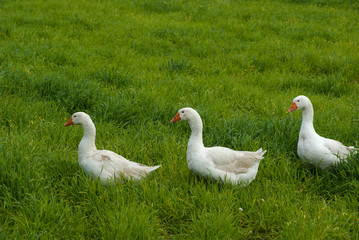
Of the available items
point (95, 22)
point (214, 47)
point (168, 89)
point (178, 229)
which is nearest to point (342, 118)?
point (168, 89)

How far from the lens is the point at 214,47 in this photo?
Answer: 8648mm

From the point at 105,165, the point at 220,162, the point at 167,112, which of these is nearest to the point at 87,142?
the point at 105,165

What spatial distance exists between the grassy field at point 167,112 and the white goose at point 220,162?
12cm

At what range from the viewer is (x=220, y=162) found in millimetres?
3740

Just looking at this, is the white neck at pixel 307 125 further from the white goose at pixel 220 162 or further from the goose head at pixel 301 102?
the white goose at pixel 220 162

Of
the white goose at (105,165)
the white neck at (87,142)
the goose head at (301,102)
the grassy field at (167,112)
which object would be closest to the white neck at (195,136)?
the grassy field at (167,112)

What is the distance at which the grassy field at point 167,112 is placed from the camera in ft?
10.4

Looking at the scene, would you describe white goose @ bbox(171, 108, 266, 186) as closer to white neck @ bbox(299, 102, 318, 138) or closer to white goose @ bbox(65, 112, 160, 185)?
white goose @ bbox(65, 112, 160, 185)

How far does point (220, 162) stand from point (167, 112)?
177 centimetres

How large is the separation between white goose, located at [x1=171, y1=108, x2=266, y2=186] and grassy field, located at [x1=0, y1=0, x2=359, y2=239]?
0.12 m

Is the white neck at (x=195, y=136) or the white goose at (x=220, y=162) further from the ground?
the white neck at (x=195, y=136)

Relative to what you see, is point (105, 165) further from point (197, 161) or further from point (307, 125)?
point (307, 125)

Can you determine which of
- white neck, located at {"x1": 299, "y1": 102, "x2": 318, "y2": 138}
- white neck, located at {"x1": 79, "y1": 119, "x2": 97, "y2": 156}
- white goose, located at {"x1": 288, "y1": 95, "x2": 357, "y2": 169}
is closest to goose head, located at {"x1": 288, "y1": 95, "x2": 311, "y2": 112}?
white neck, located at {"x1": 299, "y1": 102, "x2": 318, "y2": 138}

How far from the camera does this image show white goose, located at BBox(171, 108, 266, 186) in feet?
12.1
